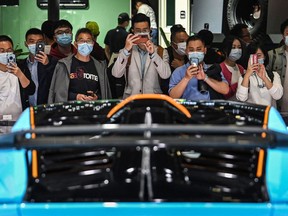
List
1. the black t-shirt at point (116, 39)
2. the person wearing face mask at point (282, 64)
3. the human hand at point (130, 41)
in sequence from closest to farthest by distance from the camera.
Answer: the human hand at point (130, 41), the person wearing face mask at point (282, 64), the black t-shirt at point (116, 39)

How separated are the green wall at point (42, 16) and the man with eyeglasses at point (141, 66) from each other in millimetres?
3398

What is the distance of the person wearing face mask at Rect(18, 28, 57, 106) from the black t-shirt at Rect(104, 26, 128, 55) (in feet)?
6.33

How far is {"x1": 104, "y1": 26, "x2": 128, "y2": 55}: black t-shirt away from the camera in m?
7.92

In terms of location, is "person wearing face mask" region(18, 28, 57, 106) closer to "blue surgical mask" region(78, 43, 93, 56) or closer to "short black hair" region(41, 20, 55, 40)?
"blue surgical mask" region(78, 43, 93, 56)

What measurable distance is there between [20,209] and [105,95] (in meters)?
3.48

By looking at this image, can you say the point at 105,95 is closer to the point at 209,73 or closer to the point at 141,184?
the point at 209,73

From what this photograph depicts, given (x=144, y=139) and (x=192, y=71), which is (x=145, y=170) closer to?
(x=144, y=139)

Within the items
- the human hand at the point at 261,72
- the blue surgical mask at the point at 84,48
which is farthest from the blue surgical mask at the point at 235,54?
the blue surgical mask at the point at 84,48

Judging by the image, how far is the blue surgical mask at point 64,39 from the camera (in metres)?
6.08

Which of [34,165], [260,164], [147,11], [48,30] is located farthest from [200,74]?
[147,11]

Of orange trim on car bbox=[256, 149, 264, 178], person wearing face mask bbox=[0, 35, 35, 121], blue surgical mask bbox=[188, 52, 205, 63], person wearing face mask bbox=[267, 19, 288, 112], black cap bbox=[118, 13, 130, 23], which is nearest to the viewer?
orange trim on car bbox=[256, 149, 264, 178]

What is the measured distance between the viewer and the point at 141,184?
2.28 m

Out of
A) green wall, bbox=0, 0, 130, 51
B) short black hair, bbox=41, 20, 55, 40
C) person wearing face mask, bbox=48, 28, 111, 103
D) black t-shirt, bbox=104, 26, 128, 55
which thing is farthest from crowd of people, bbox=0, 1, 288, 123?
green wall, bbox=0, 0, 130, 51

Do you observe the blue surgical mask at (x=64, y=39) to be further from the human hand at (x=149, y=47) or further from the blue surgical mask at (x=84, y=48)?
the human hand at (x=149, y=47)
